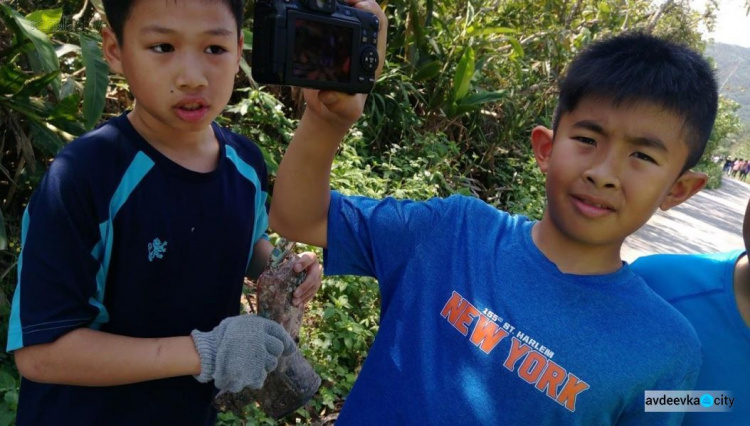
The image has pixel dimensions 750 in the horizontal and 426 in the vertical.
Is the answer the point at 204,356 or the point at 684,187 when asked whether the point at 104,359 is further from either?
the point at 684,187

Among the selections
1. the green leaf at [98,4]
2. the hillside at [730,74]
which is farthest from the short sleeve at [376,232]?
the green leaf at [98,4]

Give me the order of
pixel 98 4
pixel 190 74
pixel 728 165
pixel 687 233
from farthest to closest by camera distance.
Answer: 1. pixel 728 165
2. pixel 687 233
3. pixel 98 4
4. pixel 190 74

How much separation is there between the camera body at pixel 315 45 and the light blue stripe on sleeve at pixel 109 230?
37 centimetres

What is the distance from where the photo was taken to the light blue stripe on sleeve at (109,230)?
44.5 inches

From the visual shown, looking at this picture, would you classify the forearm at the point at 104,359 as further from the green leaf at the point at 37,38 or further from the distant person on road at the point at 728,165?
the distant person on road at the point at 728,165

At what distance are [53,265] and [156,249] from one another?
191 mm

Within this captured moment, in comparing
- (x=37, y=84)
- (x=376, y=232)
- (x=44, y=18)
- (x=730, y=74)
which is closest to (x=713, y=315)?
(x=376, y=232)

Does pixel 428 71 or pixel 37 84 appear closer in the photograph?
pixel 37 84

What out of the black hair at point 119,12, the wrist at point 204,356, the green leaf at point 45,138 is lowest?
the green leaf at point 45,138

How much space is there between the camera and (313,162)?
1084mm

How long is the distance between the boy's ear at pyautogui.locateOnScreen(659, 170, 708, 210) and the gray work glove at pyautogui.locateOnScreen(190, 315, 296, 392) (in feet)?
2.57

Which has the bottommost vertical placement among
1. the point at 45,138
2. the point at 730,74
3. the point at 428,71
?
the point at 730,74

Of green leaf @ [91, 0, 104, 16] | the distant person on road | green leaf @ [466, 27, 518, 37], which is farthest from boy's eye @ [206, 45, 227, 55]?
the distant person on road

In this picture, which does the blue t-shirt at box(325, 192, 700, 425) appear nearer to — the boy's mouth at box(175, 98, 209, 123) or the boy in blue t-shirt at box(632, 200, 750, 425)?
the boy in blue t-shirt at box(632, 200, 750, 425)
